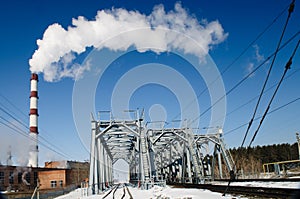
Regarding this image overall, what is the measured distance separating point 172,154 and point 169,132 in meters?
15.5

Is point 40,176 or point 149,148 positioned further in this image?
point 40,176

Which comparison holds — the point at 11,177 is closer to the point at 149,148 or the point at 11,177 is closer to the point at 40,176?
the point at 40,176

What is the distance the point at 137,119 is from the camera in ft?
131

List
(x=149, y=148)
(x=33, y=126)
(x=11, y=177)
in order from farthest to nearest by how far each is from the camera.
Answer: (x=33, y=126) → (x=11, y=177) → (x=149, y=148)

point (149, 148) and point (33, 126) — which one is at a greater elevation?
point (33, 126)

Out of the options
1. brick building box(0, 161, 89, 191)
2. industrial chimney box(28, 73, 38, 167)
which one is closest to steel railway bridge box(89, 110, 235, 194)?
brick building box(0, 161, 89, 191)

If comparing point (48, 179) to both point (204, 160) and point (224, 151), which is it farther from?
point (224, 151)

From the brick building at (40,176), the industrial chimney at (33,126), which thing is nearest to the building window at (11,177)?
the brick building at (40,176)

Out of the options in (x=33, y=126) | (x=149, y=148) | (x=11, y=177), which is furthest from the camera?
(x=33, y=126)

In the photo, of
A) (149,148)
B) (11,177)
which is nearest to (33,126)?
(11,177)

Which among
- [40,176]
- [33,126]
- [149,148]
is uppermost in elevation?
[33,126]

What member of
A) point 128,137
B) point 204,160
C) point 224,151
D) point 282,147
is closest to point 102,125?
point 128,137

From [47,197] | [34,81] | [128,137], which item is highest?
[34,81]

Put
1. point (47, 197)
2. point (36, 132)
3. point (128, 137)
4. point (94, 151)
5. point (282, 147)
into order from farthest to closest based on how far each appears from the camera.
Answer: point (282, 147)
point (36, 132)
point (128, 137)
point (94, 151)
point (47, 197)
